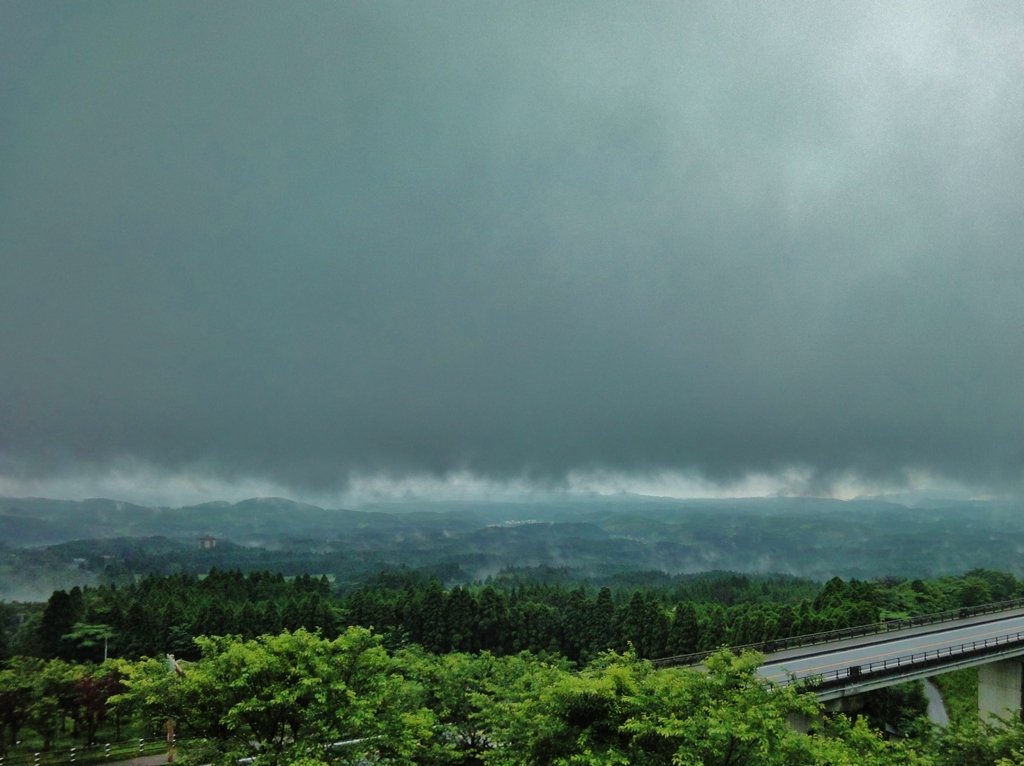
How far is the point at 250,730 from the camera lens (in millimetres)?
17984

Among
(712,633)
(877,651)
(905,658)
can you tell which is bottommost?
(712,633)

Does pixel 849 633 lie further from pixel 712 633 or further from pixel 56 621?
pixel 56 621

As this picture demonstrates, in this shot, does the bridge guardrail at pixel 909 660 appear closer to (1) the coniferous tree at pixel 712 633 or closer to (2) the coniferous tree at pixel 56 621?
(1) the coniferous tree at pixel 712 633

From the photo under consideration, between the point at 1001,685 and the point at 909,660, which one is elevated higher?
the point at 909,660

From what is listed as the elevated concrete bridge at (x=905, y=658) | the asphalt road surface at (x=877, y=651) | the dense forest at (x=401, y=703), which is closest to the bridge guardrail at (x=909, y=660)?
the elevated concrete bridge at (x=905, y=658)

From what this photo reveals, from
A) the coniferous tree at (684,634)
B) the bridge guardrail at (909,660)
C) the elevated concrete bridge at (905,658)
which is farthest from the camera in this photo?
the coniferous tree at (684,634)

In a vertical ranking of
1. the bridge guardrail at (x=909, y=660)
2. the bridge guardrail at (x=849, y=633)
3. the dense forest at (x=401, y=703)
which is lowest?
the bridge guardrail at (x=849, y=633)

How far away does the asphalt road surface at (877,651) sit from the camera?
35.4 metres

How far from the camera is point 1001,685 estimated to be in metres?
43.2

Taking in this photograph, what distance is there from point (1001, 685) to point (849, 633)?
955cm

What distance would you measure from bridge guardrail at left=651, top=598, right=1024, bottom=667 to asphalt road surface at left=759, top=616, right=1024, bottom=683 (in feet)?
6.03

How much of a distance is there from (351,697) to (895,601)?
80175 millimetres

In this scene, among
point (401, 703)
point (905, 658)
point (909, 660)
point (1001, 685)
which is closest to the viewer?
point (401, 703)

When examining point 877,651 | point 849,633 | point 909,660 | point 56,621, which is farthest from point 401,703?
point 56,621
